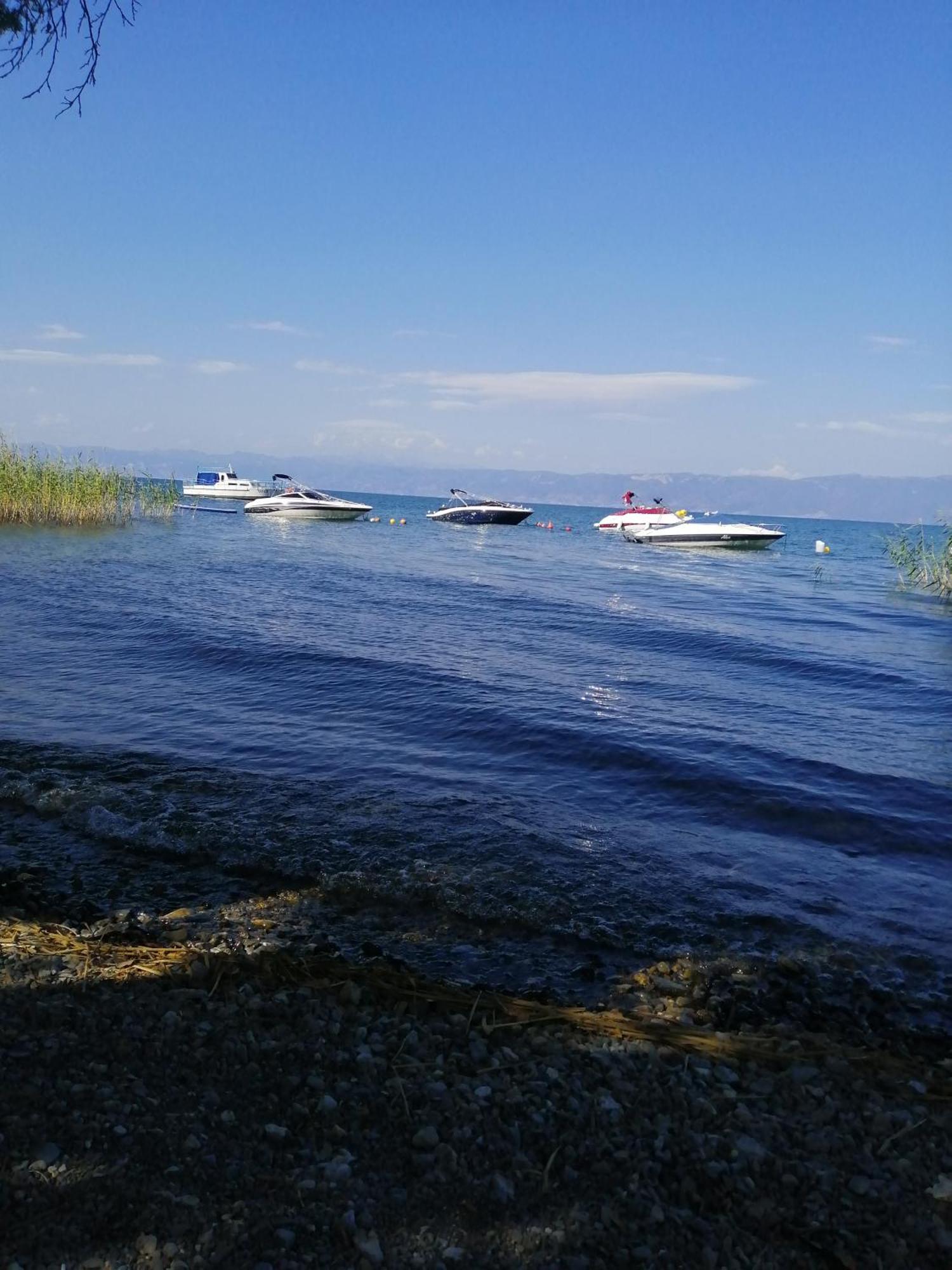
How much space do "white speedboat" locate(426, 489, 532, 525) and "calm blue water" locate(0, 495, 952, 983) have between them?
176 ft

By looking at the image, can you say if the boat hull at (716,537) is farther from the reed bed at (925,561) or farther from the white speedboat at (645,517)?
the reed bed at (925,561)

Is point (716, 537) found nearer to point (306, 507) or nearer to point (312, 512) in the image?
point (312, 512)

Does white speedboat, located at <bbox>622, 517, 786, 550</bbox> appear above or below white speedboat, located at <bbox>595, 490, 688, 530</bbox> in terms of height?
below

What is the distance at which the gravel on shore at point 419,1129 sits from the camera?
289 centimetres

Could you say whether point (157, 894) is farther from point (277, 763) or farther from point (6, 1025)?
point (277, 763)

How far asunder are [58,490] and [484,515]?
136 feet

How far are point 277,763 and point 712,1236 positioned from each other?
23.5 feet

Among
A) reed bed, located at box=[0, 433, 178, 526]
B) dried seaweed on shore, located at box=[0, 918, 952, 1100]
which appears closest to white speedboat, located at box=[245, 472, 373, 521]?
reed bed, located at box=[0, 433, 178, 526]

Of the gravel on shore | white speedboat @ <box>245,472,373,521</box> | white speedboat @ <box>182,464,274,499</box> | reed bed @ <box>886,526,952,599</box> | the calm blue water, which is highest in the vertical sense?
white speedboat @ <box>182,464,274,499</box>

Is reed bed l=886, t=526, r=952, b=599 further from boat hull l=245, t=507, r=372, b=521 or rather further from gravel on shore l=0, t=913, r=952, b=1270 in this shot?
boat hull l=245, t=507, r=372, b=521

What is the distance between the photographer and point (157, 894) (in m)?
6.20

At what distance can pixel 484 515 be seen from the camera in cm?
7688

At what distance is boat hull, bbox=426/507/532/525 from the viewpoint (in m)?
75.9

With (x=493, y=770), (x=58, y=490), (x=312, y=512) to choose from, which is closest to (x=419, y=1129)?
(x=493, y=770)
